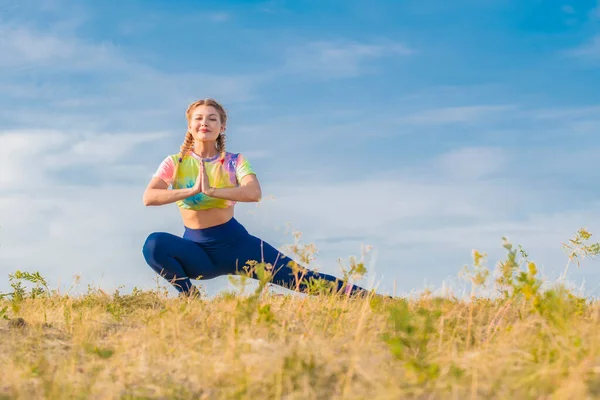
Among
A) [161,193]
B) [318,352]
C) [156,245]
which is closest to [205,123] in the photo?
[161,193]

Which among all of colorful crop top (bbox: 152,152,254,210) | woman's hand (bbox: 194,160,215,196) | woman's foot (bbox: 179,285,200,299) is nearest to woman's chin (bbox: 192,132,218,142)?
colorful crop top (bbox: 152,152,254,210)

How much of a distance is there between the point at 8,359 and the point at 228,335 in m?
1.64

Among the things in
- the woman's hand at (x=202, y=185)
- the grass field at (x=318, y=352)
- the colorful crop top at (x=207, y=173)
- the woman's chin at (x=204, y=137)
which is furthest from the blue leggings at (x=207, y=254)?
the grass field at (x=318, y=352)

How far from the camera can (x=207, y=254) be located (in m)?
8.28

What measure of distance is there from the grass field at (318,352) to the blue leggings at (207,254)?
1.50 metres

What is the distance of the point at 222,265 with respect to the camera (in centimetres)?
830

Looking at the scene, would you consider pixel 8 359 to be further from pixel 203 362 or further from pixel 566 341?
pixel 566 341

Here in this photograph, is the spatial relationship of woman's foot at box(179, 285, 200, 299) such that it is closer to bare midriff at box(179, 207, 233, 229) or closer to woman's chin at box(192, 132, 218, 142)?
bare midriff at box(179, 207, 233, 229)

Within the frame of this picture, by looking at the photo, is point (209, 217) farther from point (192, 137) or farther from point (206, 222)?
point (192, 137)

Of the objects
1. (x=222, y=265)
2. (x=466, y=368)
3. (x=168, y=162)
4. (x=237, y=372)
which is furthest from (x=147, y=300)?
(x=466, y=368)

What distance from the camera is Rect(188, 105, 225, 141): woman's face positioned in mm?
8305

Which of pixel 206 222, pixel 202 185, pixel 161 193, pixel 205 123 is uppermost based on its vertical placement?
pixel 205 123

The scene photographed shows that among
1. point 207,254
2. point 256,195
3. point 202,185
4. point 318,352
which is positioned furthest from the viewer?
point 207,254

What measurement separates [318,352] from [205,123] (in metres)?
4.70
